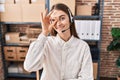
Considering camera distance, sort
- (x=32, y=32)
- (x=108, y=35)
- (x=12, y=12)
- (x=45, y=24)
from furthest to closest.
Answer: (x=108, y=35) < (x=32, y=32) < (x=12, y=12) < (x=45, y=24)

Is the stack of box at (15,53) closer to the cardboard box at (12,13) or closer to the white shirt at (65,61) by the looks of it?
the cardboard box at (12,13)

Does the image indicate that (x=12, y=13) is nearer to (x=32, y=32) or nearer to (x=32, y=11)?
(x=32, y=11)

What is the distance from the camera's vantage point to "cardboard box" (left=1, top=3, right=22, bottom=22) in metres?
3.07

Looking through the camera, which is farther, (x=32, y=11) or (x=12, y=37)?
(x=12, y=37)

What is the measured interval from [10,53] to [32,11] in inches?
37.0

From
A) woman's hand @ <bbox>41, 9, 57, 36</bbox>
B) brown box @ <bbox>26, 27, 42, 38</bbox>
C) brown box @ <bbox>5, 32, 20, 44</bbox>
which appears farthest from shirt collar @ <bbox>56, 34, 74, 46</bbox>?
brown box @ <bbox>5, 32, 20, 44</bbox>

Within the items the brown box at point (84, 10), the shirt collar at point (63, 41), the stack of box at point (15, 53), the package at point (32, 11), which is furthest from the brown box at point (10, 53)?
the shirt collar at point (63, 41)

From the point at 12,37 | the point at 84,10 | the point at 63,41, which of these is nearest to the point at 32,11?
the point at 12,37

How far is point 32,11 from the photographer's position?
304 centimetres

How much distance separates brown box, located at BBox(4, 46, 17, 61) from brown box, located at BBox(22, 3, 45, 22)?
2.11 feet

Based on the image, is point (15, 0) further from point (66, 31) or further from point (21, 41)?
point (66, 31)

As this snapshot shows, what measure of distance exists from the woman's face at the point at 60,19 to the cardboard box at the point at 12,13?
1.98 meters

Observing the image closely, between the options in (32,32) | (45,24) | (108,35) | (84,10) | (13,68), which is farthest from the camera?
(13,68)

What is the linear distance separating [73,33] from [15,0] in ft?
6.62
